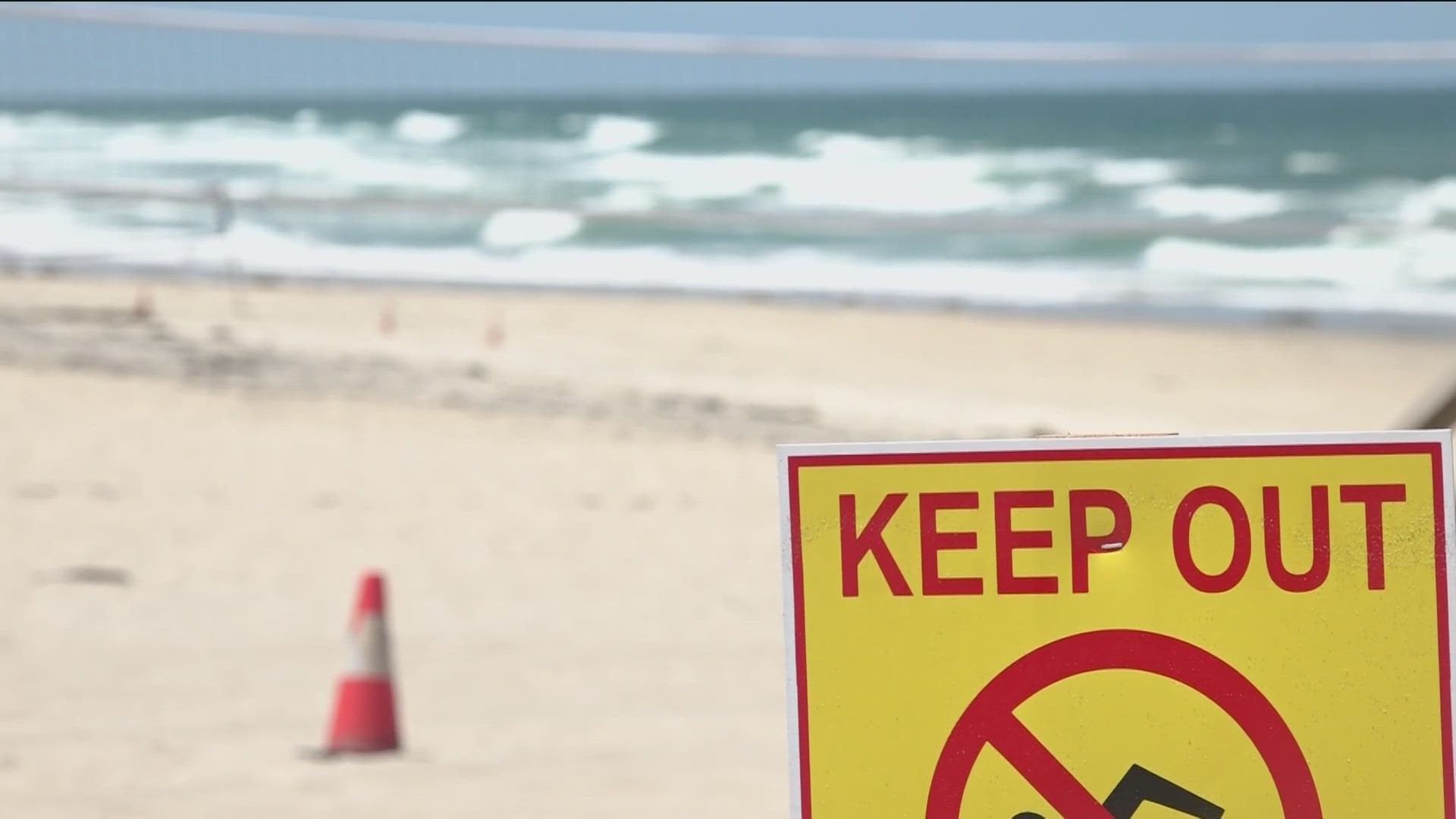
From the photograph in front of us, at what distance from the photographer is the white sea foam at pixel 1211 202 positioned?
24.2m

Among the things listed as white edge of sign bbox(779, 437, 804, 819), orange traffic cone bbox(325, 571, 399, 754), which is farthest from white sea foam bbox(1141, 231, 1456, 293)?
white edge of sign bbox(779, 437, 804, 819)

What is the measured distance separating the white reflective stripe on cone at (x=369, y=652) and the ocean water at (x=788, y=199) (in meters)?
7.61

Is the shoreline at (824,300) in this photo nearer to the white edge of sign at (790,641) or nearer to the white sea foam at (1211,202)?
the white sea foam at (1211,202)

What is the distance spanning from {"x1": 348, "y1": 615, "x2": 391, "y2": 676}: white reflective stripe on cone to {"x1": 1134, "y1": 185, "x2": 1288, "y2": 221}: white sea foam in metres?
20.5

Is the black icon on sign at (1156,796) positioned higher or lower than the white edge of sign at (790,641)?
lower

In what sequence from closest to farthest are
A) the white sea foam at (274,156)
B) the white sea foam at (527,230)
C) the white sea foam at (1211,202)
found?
the white sea foam at (527,230) → the white sea foam at (1211,202) → the white sea foam at (274,156)

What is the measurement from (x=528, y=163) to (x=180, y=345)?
20794mm

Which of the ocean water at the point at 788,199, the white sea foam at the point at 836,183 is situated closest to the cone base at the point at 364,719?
the ocean water at the point at 788,199

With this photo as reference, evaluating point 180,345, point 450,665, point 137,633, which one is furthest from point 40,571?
point 180,345

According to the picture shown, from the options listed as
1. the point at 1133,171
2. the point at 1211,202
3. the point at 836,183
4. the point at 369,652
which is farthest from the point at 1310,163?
the point at 369,652

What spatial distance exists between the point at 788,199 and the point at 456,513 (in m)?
19.4

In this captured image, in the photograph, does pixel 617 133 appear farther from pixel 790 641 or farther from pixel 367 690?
pixel 790 641

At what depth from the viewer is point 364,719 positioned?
4.39 m

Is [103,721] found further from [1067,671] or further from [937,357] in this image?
[937,357]
